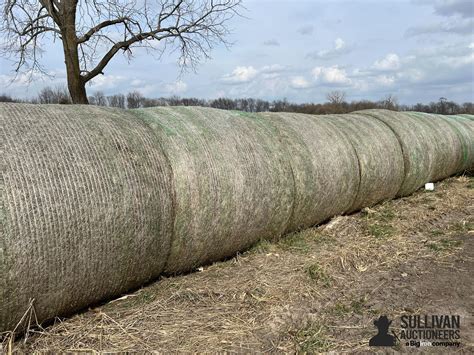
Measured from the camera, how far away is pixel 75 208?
2.97m

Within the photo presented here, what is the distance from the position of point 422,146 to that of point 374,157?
1.88 metres

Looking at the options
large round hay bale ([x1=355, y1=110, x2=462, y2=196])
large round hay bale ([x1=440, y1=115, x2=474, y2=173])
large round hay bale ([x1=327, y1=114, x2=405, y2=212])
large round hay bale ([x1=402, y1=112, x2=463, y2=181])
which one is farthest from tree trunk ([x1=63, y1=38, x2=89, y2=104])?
large round hay bale ([x1=440, y1=115, x2=474, y2=173])

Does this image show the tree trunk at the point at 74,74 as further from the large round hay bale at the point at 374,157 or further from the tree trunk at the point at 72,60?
the large round hay bale at the point at 374,157

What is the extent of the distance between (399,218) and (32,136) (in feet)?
16.5

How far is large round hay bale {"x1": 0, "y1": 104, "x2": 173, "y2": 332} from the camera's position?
2.74 metres

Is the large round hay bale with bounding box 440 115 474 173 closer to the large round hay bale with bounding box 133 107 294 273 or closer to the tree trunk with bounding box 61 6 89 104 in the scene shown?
the large round hay bale with bounding box 133 107 294 273

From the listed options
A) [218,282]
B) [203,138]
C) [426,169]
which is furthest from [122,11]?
[218,282]

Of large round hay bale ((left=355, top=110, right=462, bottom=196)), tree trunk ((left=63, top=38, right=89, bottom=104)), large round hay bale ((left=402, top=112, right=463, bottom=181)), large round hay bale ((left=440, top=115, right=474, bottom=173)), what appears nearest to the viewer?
large round hay bale ((left=355, top=110, right=462, bottom=196))

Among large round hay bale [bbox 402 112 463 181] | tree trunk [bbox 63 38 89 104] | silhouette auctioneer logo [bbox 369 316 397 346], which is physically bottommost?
silhouette auctioneer logo [bbox 369 316 397 346]

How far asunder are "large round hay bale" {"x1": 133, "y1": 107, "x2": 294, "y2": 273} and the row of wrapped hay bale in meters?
0.01

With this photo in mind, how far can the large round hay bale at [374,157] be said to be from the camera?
20.8 feet

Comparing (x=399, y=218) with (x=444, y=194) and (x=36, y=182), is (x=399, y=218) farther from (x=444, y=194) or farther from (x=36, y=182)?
(x=36, y=182)

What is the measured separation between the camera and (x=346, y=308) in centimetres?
354

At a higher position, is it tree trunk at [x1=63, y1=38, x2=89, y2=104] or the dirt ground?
tree trunk at [x1=63, y1=38, x2=89, y2=104]
